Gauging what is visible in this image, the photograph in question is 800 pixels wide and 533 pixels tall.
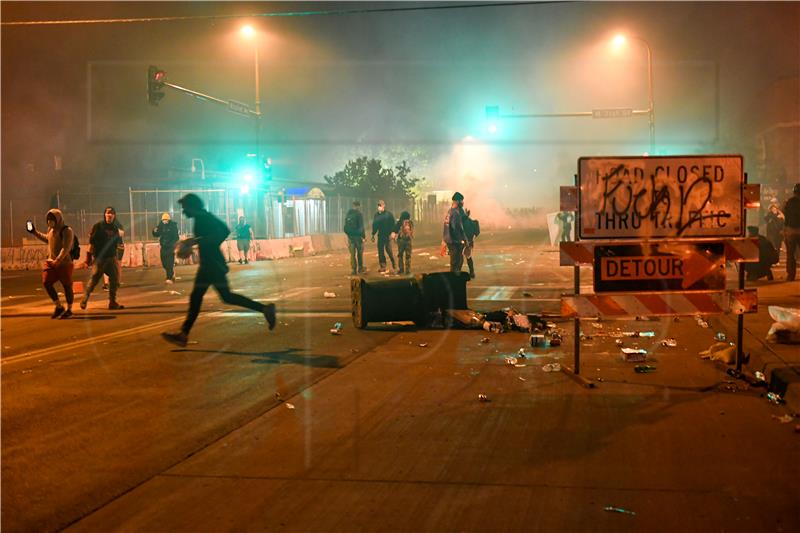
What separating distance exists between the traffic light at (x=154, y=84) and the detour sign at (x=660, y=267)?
18.3 m

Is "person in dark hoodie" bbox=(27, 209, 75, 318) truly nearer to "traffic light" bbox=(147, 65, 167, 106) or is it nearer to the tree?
"traffic light" bbox=(147, 65, 167, 106)

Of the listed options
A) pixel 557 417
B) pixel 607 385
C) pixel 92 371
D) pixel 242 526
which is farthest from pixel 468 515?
pixel 92 371

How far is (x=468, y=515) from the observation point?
4.66 metres

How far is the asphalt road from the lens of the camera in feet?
15.6

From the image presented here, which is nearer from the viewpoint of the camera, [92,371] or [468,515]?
[468,515]

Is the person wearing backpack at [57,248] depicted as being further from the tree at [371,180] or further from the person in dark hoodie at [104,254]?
the tree at [371,180]

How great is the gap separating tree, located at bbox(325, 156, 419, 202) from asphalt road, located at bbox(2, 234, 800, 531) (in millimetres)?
54395

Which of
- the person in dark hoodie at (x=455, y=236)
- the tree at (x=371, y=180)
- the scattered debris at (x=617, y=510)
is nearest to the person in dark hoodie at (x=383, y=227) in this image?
the person in dark hoodie at (x=455, y=236)

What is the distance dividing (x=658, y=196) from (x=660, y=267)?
700mm

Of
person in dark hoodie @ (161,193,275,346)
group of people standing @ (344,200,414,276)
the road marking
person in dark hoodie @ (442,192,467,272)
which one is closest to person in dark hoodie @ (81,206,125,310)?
the road marking

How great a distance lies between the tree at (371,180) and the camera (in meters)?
65.6

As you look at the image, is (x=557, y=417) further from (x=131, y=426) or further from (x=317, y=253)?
(x=317, y=253)

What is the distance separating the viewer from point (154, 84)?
23.5 meters

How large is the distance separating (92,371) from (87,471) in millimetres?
3861
